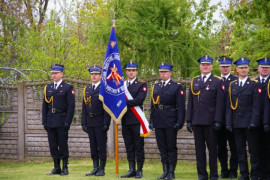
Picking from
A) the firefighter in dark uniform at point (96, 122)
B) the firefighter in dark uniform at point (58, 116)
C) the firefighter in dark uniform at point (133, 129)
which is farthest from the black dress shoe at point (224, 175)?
the firefighter in dark uniform at point (58, 116)

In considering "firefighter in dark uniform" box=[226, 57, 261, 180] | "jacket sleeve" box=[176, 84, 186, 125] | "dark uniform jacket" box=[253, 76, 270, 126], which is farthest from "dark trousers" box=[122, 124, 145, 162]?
"dark uniform jacket" box=[253, 76, 270, 126]

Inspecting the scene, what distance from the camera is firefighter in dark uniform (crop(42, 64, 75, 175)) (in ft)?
32.6

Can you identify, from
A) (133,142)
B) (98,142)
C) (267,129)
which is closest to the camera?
(267,129)

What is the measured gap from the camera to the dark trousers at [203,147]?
8547mm

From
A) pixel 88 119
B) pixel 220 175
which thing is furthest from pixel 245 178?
pixel 88 119

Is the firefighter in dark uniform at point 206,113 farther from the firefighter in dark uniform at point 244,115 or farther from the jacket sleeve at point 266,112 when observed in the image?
the jacket sleeve at point 266,112

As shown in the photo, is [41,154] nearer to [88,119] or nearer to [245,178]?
[88,119]

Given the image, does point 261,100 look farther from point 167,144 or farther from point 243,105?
point 167,144

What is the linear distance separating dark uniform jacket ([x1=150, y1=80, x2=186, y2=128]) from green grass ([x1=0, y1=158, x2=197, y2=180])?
1046 mm

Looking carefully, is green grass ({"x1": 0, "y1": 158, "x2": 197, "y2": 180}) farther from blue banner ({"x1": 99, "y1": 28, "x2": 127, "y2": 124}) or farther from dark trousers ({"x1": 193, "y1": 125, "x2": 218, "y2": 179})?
blue banner ({"x1": 99, "y1": 28, "x2": 127, "y2": 124})

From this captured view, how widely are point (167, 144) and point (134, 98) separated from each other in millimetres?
1104

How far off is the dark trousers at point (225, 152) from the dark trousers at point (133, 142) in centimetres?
146

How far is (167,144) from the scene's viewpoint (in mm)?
9320

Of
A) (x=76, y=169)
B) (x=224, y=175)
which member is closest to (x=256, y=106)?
(x=224, y=175)
